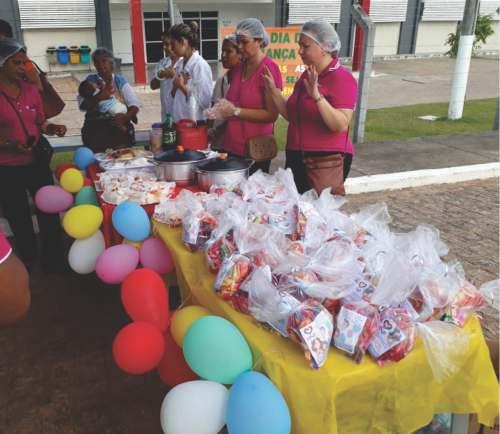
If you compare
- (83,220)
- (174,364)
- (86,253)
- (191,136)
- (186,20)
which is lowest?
(174,364)

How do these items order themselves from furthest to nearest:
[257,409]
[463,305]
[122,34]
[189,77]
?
[122,34], [189,77], [463,305], [257,409]

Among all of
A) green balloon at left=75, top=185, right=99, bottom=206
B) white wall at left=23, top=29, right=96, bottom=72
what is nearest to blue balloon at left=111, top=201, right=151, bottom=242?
green balloon at left=75, top=185, right=99, bottom=206

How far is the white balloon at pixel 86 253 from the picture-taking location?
2.91 metres

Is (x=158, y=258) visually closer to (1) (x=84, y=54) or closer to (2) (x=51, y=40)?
(1) (x=84, y=54)

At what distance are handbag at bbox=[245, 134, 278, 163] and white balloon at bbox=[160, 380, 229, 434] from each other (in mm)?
1984

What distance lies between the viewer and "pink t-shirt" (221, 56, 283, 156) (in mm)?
3244

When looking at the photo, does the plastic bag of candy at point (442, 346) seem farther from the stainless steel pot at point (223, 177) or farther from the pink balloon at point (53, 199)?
the pink balloon at point (53, 199)

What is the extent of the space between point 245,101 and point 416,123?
724 cm

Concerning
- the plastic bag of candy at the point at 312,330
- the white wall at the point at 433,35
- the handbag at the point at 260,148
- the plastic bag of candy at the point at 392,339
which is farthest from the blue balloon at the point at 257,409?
the white wall at the point at 433,35

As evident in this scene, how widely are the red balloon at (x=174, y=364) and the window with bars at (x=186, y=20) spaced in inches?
715

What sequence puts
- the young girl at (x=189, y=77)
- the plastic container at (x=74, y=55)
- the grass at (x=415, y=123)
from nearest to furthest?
the young girl at (x=189, y=77) → the grass at (x=415, y=123) → the plastic container at (x=74, y=55)

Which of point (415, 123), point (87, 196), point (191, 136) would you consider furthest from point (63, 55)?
point (87, 196)

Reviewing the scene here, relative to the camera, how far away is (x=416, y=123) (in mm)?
9641

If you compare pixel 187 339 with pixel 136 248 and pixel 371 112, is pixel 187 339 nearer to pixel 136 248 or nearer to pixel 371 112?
pixel 136 248
